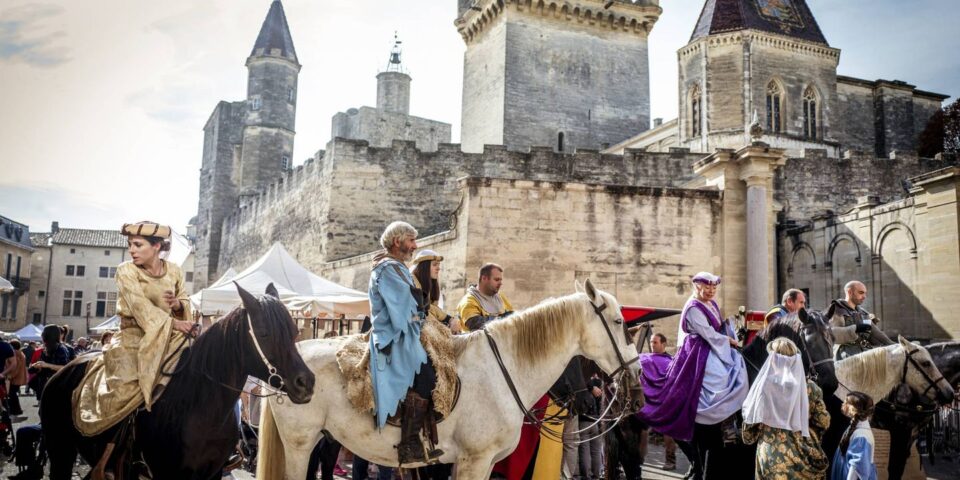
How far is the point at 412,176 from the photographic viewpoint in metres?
25.0

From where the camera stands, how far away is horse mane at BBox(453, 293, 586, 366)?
4324mm

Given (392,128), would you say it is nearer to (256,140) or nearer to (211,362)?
(256,140)

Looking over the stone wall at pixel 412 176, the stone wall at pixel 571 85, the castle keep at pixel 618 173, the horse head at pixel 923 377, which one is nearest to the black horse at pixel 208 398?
the horse head at pixel 923 377

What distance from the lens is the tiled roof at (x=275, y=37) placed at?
134 feet

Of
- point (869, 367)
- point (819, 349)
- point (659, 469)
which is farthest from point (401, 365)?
point (659, 469)

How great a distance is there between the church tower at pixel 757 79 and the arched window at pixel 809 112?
2.1 inches

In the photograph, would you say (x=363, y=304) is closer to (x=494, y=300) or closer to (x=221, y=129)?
(x=494, y=300)

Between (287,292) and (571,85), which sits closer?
(287,292)

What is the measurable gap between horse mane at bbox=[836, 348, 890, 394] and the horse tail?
16.5 ft

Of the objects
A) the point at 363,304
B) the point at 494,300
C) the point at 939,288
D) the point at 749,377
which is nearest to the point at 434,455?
the point at 494,300

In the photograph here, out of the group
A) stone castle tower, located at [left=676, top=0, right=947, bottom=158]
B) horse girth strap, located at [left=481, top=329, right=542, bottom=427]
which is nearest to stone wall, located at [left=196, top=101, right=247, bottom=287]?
stone castle tower, located at [left=676, top=0, right=947, bottom=158]

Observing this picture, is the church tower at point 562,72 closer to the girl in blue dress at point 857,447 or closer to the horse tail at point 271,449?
the girl in blue dress at point 857,447

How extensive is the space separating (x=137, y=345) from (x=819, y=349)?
5131mm

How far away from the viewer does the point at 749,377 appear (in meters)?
5.88
